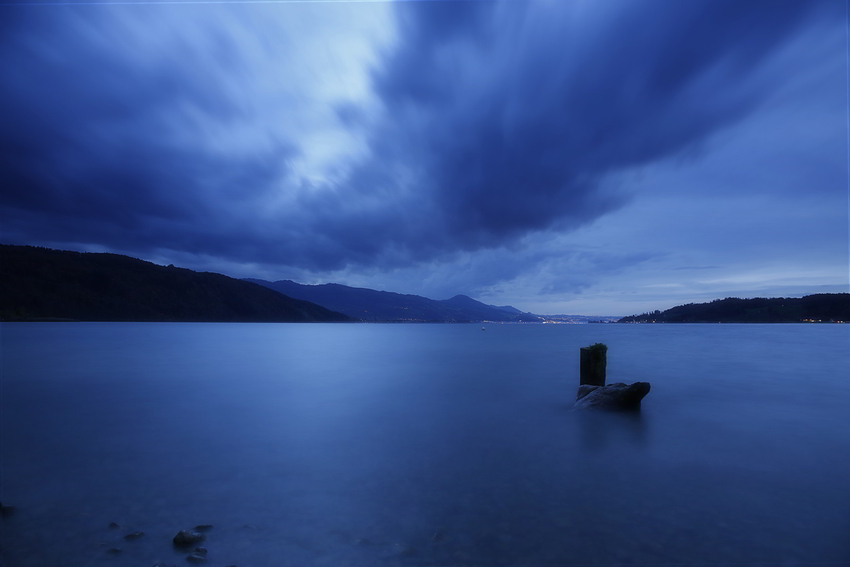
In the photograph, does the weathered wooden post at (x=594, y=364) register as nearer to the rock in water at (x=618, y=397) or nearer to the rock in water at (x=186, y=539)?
the rock in water at (x=618, y=397)

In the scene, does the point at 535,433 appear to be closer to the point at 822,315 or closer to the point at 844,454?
the point at 844,454

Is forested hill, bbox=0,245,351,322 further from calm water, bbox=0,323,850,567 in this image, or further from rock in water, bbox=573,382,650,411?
rock in water, bbox=573,382,650,411

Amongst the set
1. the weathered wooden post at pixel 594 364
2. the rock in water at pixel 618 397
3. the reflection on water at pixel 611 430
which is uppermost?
the weathered wooden post at pixel 594 364

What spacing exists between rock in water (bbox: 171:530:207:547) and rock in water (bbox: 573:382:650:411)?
414 inches

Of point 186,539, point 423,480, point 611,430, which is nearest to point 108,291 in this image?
point 186,539

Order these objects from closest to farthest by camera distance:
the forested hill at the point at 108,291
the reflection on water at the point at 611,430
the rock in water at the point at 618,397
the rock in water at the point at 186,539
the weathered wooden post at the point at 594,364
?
the rock in water at the point at 186,539 → the reflection on water at the point at 611,430 → the rock in water at the point at 618,397 → the weathered wooden post at the point at 594,364 → the forested hill at the point at 108,291

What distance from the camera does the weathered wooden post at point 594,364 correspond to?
13773mm

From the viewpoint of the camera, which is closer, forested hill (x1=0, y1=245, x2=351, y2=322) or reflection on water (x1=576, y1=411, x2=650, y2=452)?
reflection on water (x1=576, y1=411, x2=650, y2=452)

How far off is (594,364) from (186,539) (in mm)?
12881

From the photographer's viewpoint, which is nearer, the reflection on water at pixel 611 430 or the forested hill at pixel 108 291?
the reflection on water at pixel 611 430

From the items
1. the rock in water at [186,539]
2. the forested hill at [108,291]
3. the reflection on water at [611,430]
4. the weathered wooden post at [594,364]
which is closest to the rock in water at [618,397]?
the reflection on water at [611,430]

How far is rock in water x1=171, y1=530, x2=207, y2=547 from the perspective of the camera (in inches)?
178

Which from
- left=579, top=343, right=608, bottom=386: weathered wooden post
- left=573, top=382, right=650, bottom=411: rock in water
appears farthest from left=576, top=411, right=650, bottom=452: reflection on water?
left=579, top=343, right=608, bottom=386: weathered wooden post

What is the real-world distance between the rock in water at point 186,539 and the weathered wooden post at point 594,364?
40.8 ft
